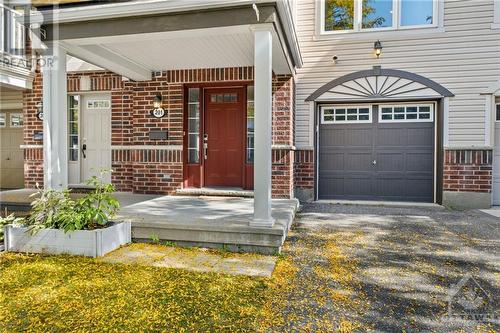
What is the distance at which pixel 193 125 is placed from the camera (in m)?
6.60

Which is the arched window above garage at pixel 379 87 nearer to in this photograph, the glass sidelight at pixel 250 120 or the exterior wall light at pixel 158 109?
the glass sidelight at pixel 250 120

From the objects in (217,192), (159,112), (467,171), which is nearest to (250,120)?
(217,192)

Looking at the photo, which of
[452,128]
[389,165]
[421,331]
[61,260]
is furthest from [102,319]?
[452,128]

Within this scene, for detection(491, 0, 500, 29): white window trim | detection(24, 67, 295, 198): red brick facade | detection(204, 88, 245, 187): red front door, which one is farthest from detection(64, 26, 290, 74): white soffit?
→ detection(491, 0, 500, 29): white window trim

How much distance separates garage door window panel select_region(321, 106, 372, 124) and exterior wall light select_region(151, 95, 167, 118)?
337 centimetres

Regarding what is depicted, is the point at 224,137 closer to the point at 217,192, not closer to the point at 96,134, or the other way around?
the point at 217,192

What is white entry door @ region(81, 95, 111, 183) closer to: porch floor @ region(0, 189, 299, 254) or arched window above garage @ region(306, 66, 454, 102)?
porch floor @ region(0, 189, 299, 254)

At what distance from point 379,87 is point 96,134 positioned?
5920mm

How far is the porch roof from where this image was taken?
378 cm

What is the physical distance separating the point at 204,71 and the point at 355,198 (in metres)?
4.07

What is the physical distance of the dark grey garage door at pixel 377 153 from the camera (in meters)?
6.80

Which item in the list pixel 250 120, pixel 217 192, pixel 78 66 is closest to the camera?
pixel 217 192

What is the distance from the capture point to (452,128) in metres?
6.41

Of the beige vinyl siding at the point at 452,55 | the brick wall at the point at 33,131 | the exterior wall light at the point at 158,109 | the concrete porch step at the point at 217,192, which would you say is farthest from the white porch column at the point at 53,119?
the beige vinyl siding at the point at 452,55
